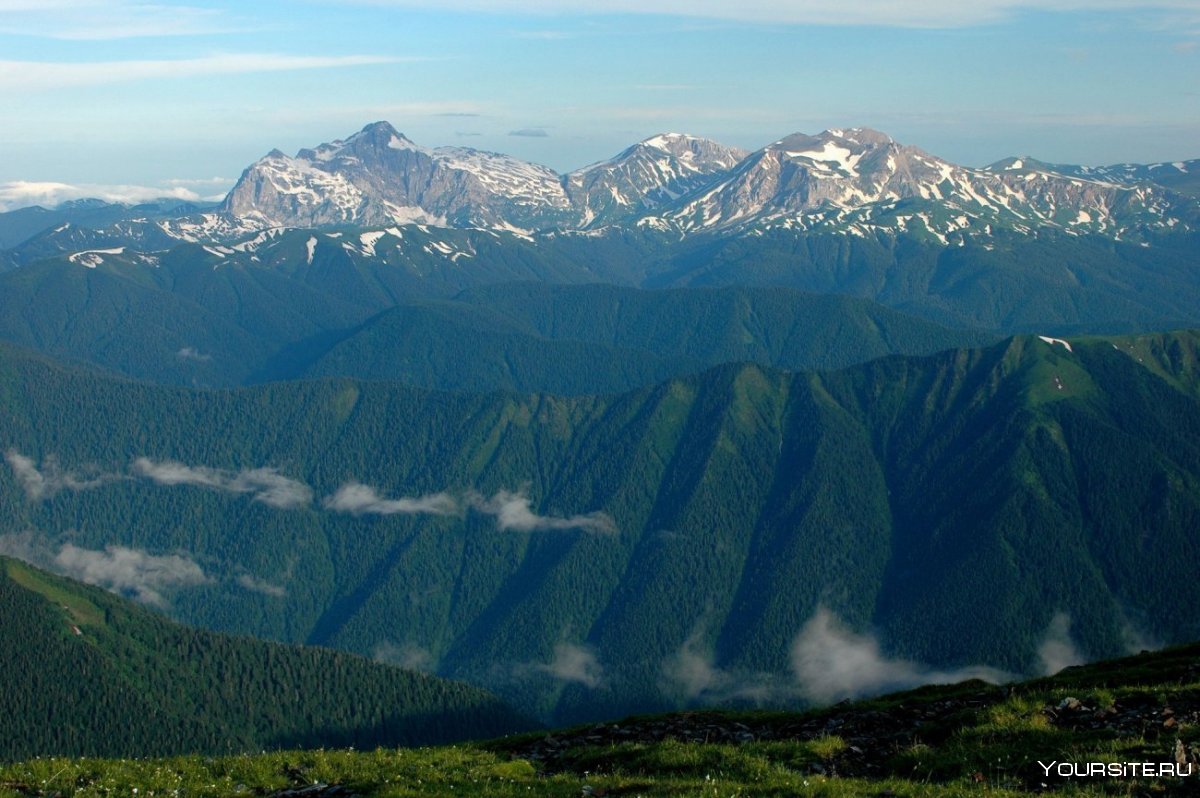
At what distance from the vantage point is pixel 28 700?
648ft

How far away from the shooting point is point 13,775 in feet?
128

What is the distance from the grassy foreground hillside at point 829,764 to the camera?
3441cm

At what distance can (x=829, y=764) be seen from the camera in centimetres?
4153

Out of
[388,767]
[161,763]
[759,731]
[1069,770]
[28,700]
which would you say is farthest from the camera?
[28,700]

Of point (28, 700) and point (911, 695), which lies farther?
point (28, 700)

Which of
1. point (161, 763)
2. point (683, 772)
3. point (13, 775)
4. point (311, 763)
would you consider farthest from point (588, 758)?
point (13, 775)

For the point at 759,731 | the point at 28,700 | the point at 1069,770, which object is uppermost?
the point at 1069,770

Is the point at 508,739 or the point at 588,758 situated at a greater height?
the point at 588,758

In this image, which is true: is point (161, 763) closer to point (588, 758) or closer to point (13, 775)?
point (13, 775)

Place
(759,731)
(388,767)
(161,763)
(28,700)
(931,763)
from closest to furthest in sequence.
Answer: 1. (931,763)
2. (388,767)
3. (161,763)
4. (759,731)
5. (28,700)

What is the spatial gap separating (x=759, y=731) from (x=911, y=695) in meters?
12.6

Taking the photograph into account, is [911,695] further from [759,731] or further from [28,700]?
[28,700]

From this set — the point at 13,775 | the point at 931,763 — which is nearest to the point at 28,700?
the point at 13,775

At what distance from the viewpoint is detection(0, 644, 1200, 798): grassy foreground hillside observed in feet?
113
